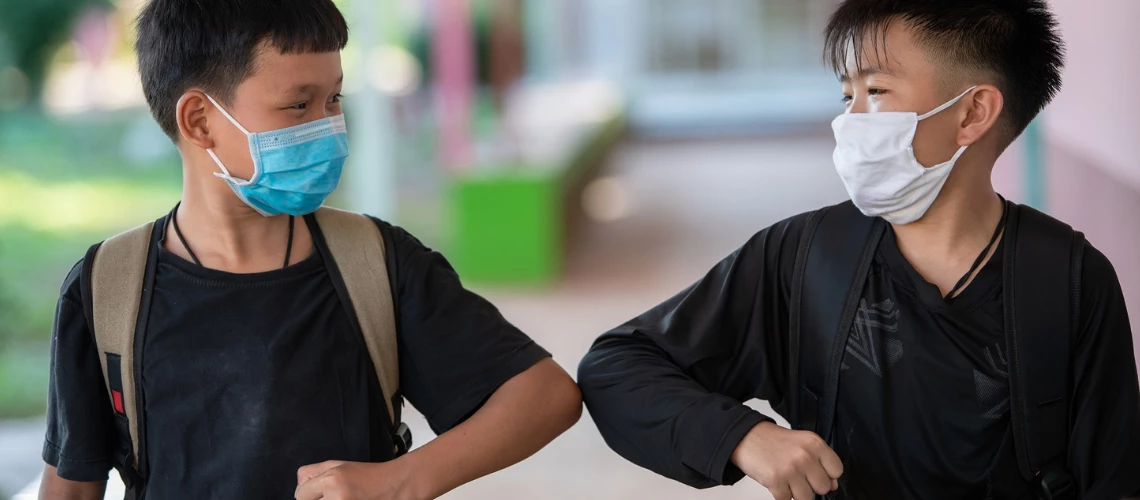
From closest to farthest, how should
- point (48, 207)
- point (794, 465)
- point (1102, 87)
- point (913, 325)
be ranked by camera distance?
point (794, 465), point (913, 325), point (1102, 87), point (48, 207)

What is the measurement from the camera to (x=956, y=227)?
1.70 m

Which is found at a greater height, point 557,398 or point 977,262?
point 977,262

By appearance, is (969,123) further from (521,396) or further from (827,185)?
(827,185)

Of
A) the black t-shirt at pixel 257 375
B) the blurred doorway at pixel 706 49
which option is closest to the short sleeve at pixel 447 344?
the black t-shirt at pixel 257 375

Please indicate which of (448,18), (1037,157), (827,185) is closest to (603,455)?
(1037,157)

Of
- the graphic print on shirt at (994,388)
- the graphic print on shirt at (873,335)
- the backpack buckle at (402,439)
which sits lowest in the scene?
the backpack buckle at (402,439)

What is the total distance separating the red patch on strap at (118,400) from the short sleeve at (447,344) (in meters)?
0.40

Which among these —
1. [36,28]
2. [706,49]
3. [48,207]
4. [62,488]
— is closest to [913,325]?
[62,488]

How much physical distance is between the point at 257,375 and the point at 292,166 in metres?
0.30

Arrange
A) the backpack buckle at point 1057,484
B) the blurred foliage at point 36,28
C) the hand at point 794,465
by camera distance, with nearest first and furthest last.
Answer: the hand at point 794,465
the backpack buckle at point 1057,484
the blurred foliage at point 36,28

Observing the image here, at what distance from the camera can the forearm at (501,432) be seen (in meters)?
1.58

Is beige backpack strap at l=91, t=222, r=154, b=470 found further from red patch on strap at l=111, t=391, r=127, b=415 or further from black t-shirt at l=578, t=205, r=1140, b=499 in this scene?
black t-shirt at l=578, t=205, r=1140, b=499

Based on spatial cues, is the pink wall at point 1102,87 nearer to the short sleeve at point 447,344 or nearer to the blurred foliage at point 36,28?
the short sleeve at point 447,344

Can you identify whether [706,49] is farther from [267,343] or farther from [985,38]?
[267,343]
